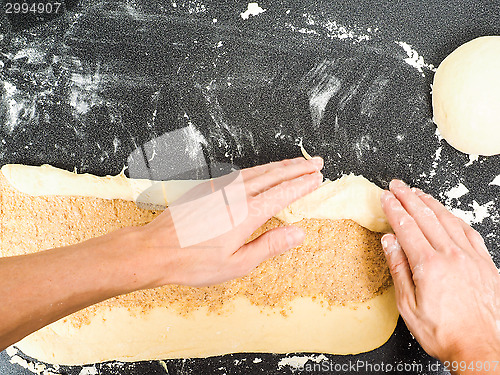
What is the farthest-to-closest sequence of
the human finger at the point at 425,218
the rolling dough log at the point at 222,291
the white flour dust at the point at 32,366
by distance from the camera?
1. the white flour dust at the point at 32,366
2. the rolling dough log at the point at 222,291
3. the human finger at the point at 425,218

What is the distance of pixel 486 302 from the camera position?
1070mm

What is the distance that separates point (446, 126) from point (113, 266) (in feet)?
3.32

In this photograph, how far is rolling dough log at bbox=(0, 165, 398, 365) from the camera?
4.04 ft

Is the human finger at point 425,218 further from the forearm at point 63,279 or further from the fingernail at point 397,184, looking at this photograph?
the forearm at point 63,279

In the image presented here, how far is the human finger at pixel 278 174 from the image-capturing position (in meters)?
1.08

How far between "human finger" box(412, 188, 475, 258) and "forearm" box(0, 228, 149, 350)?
0.81m

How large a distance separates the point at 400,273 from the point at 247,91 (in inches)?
28.1

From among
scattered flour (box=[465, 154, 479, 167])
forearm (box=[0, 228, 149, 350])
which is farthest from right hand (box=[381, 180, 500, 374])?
forearm (box=[0, 228, 149, 350])

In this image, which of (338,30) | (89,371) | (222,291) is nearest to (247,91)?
(338,30)

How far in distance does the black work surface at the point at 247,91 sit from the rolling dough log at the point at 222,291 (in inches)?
2.7

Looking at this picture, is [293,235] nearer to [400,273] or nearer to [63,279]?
[400,273]

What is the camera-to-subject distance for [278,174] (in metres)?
1.09

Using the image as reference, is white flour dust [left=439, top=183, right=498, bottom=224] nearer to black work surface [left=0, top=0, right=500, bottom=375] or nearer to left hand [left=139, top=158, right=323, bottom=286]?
black work surface [left=0, top=0, right=500, bottom=375]

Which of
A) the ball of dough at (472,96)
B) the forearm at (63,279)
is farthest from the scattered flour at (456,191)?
the forearm at (63,279)
